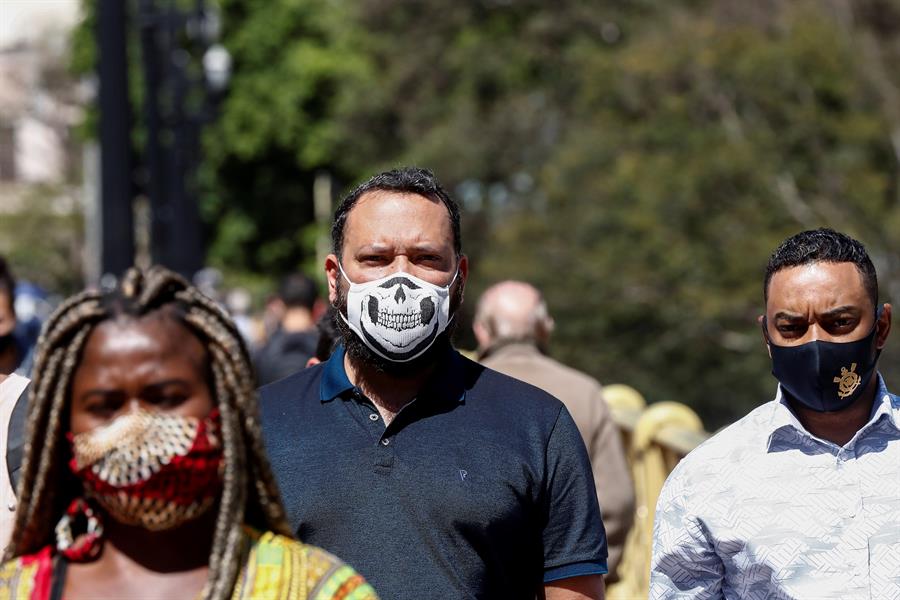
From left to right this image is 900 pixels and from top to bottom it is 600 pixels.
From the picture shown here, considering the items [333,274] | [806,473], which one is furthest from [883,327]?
[333,274]

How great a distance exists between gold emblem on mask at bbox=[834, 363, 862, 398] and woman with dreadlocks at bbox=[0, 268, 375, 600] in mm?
1689

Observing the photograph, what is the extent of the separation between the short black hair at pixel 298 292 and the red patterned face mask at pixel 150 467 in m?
7.98

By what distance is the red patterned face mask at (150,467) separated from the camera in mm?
2580

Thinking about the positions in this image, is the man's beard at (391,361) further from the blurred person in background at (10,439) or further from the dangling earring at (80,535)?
the dangling earring at (80,535)

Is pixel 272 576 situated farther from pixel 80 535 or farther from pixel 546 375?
pixel 546 375

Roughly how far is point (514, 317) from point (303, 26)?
150 ft

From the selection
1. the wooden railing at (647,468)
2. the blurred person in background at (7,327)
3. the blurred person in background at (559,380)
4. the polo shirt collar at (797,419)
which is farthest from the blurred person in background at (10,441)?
the wooden railing at (647,468)

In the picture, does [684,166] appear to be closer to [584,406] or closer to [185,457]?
[584,406]

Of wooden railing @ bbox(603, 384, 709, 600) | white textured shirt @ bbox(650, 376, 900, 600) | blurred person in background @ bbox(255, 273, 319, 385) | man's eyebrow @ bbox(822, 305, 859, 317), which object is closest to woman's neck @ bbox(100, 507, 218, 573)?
white textured shirt @ bbox(650, 376, 900, 600)

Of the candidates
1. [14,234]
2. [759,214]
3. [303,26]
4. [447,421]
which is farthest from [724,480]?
[14,234]

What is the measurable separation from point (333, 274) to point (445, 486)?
745 millimetres

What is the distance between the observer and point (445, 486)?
12.3 ft

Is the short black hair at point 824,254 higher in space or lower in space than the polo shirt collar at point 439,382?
higher

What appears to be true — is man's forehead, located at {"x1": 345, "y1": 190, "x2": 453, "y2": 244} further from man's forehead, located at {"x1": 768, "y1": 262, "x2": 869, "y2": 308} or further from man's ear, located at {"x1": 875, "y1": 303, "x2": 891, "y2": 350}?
man's ear, located at {"x1": 875, "y1": 303, "x2": 891, "y2": 350}
